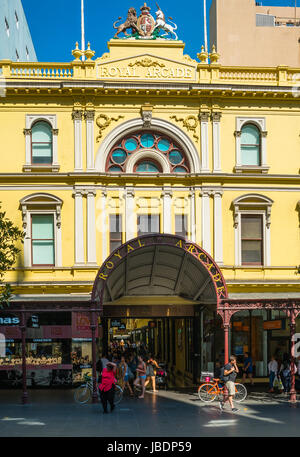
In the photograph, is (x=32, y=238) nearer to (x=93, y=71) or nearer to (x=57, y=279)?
(x=57, y=279)

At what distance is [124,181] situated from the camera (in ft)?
91.9

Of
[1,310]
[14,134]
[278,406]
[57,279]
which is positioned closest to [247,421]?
[278,406]

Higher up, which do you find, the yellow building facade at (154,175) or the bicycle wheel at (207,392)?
the yellow building facade at (154,175)

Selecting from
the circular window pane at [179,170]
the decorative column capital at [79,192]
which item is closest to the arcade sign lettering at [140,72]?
the circular window pane at [179,170]

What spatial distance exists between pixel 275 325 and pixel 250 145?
7822mm

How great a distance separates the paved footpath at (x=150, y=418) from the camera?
16703 mm

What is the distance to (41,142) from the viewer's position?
1104 inches

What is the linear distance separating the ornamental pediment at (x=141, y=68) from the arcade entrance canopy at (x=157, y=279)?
→ 7.84 m

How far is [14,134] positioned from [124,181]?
4985 mm

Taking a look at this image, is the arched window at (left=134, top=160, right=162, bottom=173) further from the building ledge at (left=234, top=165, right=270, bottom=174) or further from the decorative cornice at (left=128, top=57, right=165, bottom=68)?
the decorative cornice at (left=128, top=57, right=165, bottom=68)

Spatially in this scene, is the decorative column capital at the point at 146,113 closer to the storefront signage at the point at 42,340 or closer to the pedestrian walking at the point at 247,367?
the storefront signage at the point at 42,340

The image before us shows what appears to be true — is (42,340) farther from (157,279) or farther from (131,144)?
(131,144)

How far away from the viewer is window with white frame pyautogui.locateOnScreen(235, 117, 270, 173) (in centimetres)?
2852

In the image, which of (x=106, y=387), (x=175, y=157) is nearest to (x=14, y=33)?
(x=175, y=157)
